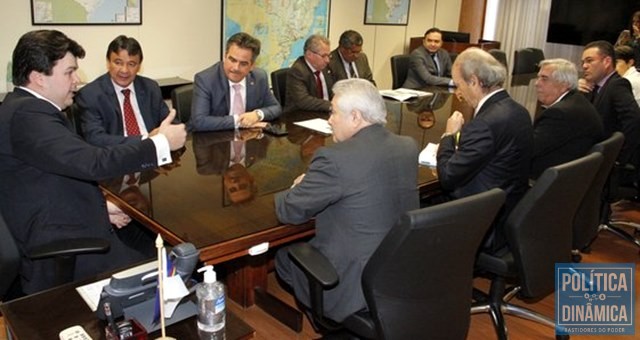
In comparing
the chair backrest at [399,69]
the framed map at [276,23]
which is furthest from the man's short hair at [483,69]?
Answer: the framed map at [276,23]

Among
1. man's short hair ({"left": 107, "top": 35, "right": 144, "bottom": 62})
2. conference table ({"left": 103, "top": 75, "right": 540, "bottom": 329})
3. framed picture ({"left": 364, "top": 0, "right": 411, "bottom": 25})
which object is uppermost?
framed picture ({"left": 364, "top": 0, "right": 411, "bottom": 25})

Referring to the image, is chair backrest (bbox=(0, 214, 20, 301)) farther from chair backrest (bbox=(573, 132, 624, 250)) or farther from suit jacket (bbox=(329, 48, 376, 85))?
→ suit jacket (bbox=(329, 48, 376, 85))

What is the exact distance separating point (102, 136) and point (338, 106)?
4.65 ft

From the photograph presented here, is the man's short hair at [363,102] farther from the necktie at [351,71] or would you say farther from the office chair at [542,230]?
the necktie at [351,71]

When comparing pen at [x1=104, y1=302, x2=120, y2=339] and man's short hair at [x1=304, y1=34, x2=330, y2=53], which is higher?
man's short hair at [x1=304, y1=34, x2=330, y2=53]

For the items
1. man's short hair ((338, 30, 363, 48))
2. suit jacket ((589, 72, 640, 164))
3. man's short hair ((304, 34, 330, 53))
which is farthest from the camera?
man's short hair ((338, 30, 363, 48))

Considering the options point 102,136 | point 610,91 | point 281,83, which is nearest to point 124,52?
point 102,136

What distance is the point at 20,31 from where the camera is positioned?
4215 mm

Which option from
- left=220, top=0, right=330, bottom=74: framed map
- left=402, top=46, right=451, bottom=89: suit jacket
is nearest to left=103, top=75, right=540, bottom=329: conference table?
left=402, top=46, right=451, bottom=89: suit jacket

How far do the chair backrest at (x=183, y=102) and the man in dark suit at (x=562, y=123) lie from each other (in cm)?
205

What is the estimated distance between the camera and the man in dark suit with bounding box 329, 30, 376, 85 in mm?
4695

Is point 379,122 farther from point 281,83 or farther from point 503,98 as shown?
point 281,83

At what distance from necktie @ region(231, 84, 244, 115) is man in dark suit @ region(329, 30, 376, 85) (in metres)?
1.36

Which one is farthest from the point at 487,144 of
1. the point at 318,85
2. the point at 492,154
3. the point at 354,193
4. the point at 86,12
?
the point at 86,12
